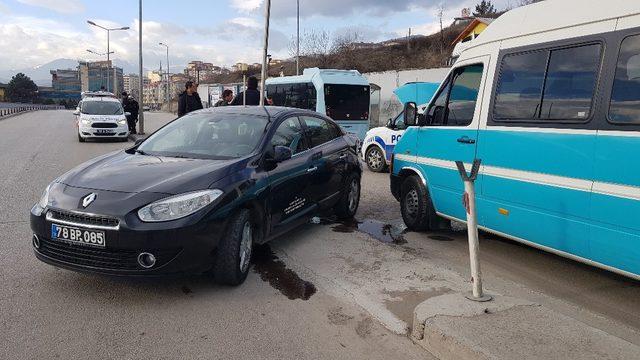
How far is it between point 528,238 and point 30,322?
13.9ft

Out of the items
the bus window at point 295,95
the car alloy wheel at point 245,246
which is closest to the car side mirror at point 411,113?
the car alloy wheel at point 245,246

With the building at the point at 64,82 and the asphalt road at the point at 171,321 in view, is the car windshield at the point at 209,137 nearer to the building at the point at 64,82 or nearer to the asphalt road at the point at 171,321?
the asphalt road at the point at 171,321

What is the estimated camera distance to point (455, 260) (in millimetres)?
5445

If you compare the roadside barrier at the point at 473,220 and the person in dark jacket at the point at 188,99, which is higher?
the person in dark jacket at the point at 188,99

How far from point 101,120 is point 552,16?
16733 millimetres

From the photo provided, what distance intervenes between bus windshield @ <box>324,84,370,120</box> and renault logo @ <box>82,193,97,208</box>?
50.5 feet

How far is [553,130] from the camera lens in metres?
4.50

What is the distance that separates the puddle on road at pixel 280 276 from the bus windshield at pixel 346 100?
14.1m

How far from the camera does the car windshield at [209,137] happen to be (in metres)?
5.07

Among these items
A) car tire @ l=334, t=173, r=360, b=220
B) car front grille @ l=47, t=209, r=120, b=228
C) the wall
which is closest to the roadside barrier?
car front grille @ l=47, t=209, r=120, b=228

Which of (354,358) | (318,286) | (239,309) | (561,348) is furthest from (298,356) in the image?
(561,348)

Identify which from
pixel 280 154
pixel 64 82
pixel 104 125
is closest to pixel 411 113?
pixel 280 154

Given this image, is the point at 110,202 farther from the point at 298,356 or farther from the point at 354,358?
the point at 354,358

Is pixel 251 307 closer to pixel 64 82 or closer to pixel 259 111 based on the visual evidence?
pixel 259 111
